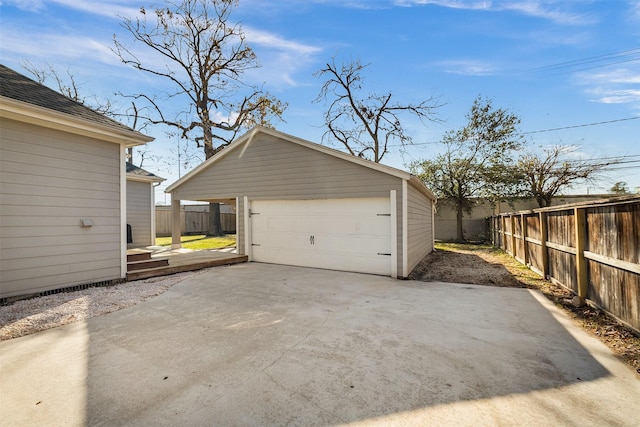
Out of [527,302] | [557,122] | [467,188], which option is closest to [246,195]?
[527,302]

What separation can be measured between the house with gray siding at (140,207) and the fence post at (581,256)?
41.3 ft

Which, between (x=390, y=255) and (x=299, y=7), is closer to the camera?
(x=390, y=255)

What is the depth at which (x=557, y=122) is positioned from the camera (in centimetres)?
1466

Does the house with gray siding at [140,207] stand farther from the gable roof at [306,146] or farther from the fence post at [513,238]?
the fence post at [513,238]

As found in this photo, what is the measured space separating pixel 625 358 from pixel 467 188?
14.0 meters

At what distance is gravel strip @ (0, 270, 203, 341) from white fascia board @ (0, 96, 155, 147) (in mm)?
2797

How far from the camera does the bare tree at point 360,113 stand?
1614 centimetres

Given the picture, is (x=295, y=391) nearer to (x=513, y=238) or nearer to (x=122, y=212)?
(x=122, y=212)

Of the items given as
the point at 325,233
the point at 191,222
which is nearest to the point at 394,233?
the point at 325,233

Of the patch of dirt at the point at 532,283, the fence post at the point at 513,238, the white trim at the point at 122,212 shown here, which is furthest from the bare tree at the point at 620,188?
the white trim at the point at 122,212

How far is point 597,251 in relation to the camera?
12.0ft

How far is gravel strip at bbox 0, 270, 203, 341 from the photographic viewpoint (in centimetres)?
338

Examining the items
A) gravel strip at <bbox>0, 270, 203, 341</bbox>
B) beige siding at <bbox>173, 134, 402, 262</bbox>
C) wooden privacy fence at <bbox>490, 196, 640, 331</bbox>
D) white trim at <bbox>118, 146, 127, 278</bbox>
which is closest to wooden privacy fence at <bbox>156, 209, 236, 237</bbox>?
beige siding at <bbox>173, 134, 402, 262</bbox>

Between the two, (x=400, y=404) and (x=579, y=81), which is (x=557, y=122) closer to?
(x=579, y=81)
